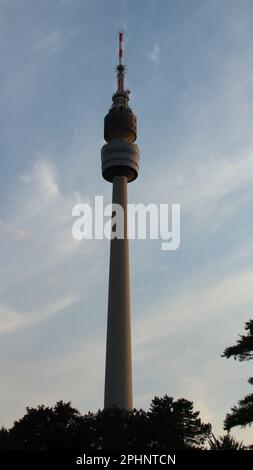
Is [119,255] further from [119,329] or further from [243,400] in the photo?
[243,400]

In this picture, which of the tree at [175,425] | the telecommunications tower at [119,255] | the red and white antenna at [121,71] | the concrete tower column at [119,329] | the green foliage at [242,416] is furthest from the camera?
the red and white antenna at [121,71]

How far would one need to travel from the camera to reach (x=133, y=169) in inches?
4466

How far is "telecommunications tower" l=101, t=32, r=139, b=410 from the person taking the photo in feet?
300

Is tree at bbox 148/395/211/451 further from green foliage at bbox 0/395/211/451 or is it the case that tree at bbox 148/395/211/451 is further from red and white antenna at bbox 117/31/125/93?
red and white antenna at bbox 117/31/125/93

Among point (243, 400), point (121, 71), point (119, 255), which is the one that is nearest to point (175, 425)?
point (243, 400)

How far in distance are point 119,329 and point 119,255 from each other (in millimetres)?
15356

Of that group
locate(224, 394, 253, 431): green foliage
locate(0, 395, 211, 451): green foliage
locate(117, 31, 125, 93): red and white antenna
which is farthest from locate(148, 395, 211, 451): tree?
locate(117, 31, 125, 93): red and white antenna

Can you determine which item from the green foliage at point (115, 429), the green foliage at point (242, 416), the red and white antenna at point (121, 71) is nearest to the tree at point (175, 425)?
the green foliage at point (115, 429)

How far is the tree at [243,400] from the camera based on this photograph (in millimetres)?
45125

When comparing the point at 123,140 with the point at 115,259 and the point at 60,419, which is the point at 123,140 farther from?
the point at 60,419

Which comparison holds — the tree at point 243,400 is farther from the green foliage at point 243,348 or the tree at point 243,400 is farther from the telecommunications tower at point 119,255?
the telecommunications tower at point 119,255

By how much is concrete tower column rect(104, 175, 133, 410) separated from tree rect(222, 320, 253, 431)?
149 feet

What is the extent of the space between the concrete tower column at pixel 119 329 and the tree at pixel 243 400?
1786 inches
